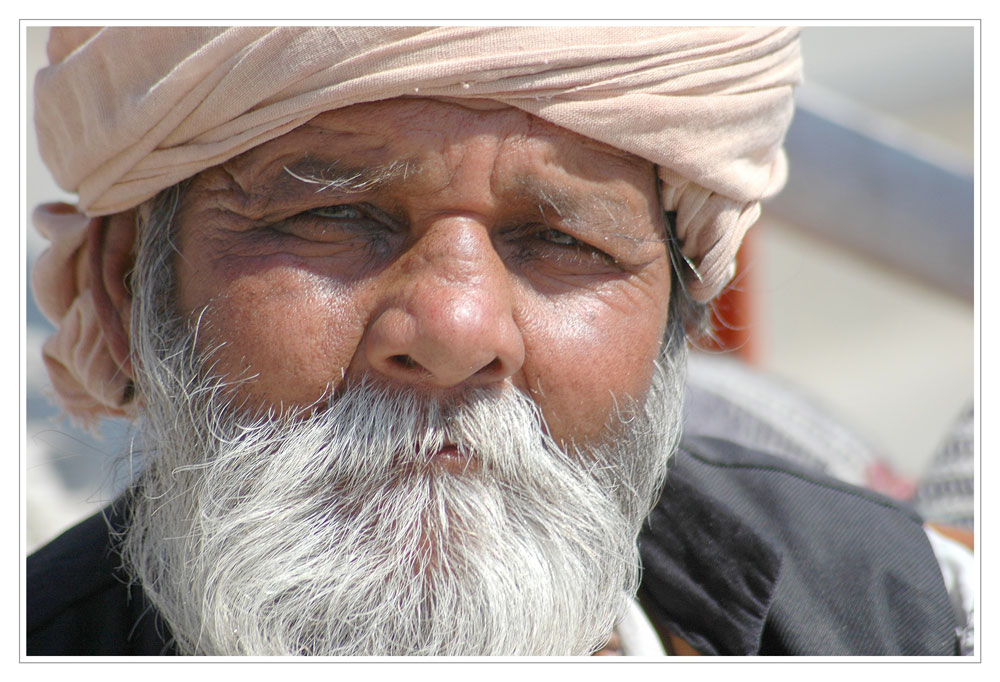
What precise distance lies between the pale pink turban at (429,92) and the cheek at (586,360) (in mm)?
247

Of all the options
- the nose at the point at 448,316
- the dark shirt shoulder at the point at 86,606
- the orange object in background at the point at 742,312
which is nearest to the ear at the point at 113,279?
the dark shirt shoulder at the point at 86,606

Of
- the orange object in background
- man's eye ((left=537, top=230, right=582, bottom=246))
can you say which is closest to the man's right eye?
man's eye ((left=537, top=230, right=582, bottom=246))

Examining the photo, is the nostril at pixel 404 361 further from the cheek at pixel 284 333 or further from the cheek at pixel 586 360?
the cheek at pixel 586 360

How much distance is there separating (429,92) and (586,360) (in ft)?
1.72

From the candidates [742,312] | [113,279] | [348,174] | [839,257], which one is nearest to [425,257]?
[348,174]

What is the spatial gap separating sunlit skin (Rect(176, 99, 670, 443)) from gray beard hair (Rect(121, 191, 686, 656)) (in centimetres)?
6

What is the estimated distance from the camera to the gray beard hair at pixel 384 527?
1474 mm

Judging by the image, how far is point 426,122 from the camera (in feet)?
4.93

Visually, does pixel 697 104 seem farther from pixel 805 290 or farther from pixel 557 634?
pixel 805 290

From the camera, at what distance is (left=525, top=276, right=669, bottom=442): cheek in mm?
1562

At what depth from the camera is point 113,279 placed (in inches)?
75.0

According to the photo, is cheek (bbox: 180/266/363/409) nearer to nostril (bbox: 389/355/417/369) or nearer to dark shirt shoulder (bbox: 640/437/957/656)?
nostril (bbox: 389/355/417/369)
